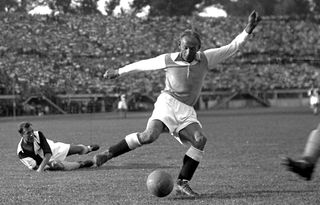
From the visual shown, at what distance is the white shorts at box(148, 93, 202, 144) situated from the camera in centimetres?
909

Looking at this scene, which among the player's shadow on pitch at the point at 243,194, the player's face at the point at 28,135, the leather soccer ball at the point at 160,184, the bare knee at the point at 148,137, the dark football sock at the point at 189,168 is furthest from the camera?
the player's face at the point at 28,135

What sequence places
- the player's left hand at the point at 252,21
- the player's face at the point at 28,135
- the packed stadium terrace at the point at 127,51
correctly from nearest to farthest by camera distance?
the player's left hand at the point at 252,21 < the player's face at the point at 28,135 < the packed stadium terrace at the point at 127,51

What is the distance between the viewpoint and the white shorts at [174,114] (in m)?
9.09

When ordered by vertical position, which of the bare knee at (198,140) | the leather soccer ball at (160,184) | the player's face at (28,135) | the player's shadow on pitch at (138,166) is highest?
the bare knee at (198,140)

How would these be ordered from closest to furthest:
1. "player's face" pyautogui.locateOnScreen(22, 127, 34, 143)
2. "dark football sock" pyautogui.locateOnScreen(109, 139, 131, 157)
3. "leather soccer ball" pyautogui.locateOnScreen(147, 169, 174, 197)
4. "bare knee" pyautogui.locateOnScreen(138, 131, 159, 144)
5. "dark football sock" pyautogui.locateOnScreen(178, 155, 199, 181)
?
"leather soccer ball" pyautogui.locateOnScreen(147, 169, 174, 197)
"bare knee" pyautogui.locateOnScreen(138, 131, 159, 144)
"dark football sock" pyautogui.locateOnScreen(178, 155, 199, 181)
"dark football sock" pyautogui.locateOnScreen(109, 139, 131, 157)
"player's face" pyautogui.locateOnScreen(22, 127, 34, 143)

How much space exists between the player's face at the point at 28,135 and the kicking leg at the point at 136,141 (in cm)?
347

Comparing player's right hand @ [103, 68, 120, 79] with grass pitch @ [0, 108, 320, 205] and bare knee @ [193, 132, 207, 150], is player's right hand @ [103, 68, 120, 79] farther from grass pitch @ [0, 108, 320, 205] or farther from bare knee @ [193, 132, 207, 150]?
grass pitch @ [0, 108, 320, 205]

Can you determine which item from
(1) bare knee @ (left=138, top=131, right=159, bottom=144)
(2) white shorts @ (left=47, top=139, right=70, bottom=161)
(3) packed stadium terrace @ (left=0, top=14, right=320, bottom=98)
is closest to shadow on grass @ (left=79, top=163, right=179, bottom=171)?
(2) white shorts @ (left=47, top=139, right=70, bottom=161)

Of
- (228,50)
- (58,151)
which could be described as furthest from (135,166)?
(228,50)

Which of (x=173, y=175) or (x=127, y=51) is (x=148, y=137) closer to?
(x=173, y=175)

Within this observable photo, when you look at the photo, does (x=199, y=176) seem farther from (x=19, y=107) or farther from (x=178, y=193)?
(x=19, y=107)

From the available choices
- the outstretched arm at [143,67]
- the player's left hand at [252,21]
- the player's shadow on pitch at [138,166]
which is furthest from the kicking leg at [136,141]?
the player's shadow on pitch at [138,166]

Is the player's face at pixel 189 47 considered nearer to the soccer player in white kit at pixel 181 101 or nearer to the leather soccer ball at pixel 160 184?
the soccer player in white kit at pixel 181 101

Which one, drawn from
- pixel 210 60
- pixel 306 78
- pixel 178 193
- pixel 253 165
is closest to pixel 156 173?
pixel 178 193
